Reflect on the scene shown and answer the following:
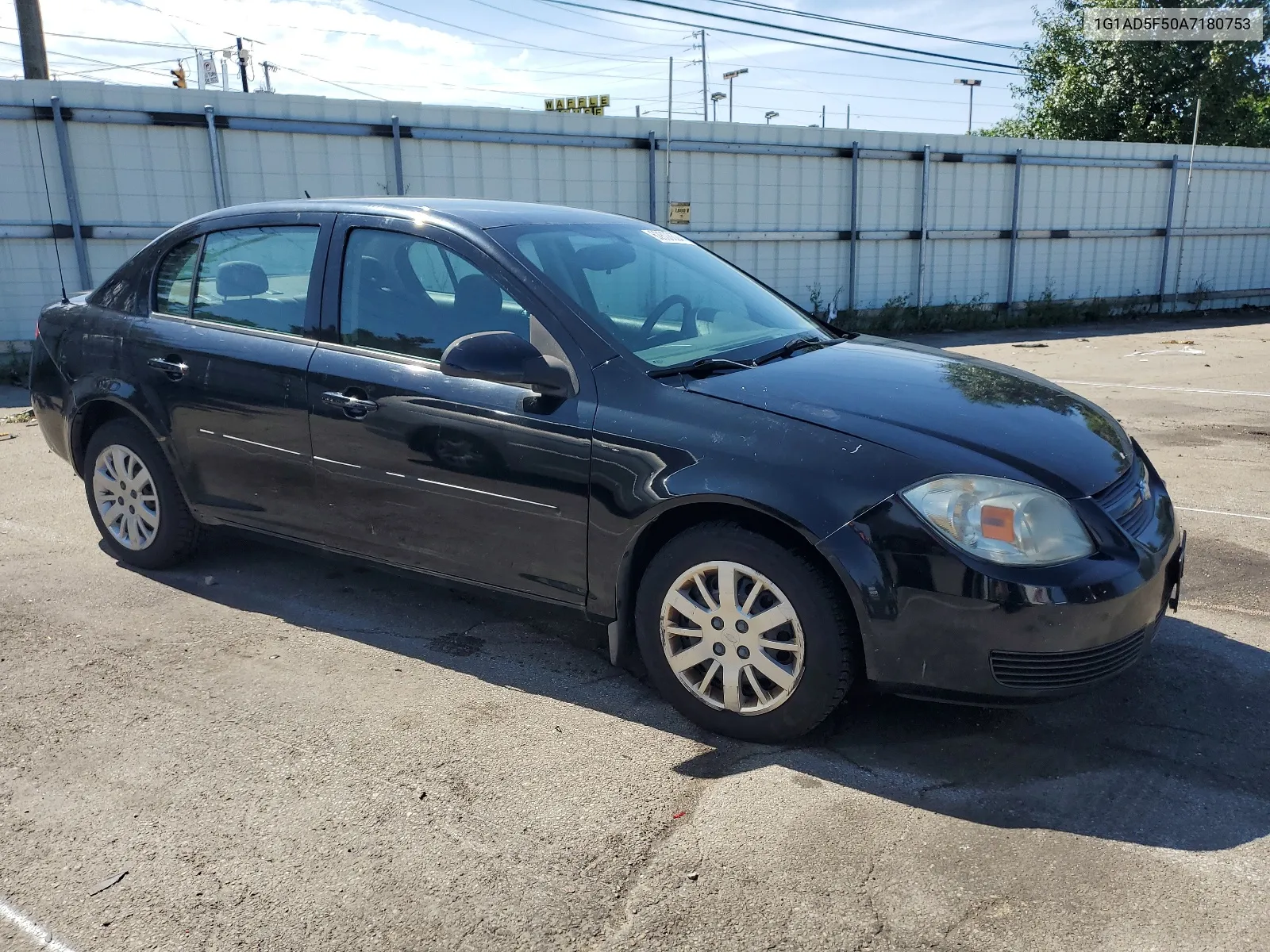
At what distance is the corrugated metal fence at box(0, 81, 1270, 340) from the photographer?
10.9 meters

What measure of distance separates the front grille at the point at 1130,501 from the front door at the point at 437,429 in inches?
63.4

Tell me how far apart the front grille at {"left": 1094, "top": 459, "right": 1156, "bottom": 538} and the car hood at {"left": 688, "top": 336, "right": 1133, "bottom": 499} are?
1.4 inches

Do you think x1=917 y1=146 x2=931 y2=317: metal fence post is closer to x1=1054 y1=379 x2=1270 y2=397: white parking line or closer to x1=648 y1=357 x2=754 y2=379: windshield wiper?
x1=1054 y1=379 x2=1270 y2=397: white parking line

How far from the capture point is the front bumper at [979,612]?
289 cm

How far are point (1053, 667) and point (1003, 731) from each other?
1.64 feet

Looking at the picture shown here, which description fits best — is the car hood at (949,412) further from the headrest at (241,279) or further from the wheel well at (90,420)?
the wheel well at (90,420)

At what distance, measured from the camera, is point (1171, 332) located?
16375mm

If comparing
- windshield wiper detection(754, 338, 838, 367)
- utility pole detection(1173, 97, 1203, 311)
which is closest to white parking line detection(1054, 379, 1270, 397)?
windshield wiper detection(754, 338, 838, 367)

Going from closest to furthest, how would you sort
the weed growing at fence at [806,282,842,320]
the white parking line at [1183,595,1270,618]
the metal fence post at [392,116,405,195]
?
the white parking line at [1183,595,1270,618] → the metal fence post at [392,116,405,195] → the weed growing at fence at [806,282,842,320]

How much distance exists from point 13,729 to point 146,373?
1.75 metres

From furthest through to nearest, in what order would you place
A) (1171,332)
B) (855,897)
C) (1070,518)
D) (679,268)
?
(1171,332), (679,268), (1070,518), (855,897)

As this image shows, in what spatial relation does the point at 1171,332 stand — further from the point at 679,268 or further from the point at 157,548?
the point at 157,548

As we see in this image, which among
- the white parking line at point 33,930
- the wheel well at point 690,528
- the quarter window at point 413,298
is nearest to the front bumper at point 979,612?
the wheel well at point 690,528

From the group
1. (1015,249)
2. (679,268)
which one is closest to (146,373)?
(679,268)
